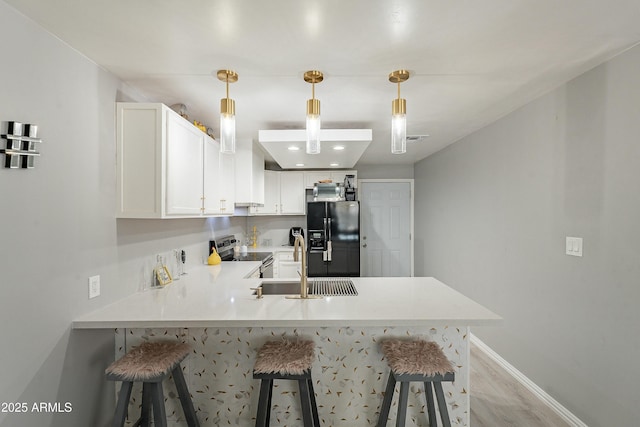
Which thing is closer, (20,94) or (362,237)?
(20,94)

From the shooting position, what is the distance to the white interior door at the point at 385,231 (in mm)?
5621

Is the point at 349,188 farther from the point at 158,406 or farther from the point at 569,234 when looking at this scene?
the point at 158,406

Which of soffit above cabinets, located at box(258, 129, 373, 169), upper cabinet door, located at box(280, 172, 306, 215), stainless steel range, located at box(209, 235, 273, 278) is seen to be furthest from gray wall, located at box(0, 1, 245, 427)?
upper cabinet door, located at box(280, 172, 306, 215)

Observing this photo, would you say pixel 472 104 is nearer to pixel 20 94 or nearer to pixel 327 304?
pixel 327 304

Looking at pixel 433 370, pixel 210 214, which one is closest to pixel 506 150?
pixel 433 370

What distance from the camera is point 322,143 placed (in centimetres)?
290

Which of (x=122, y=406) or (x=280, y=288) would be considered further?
(x=280, y=288)

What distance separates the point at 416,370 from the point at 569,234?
1.54 m

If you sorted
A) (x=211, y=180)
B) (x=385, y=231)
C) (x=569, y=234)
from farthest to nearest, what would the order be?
(x=385, y=231), (x=211, y=180), (x=569, y=234)

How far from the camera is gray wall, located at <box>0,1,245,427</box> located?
52.2 inches

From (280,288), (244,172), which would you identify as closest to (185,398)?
(280,288)

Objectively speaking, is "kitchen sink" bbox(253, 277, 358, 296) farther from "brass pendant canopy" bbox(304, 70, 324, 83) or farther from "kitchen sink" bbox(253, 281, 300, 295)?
"brass pendant canopy" bbox(304, 70, 324, 83)

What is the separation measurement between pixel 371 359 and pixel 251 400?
30.8 inches

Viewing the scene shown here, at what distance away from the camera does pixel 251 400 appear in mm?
1911
